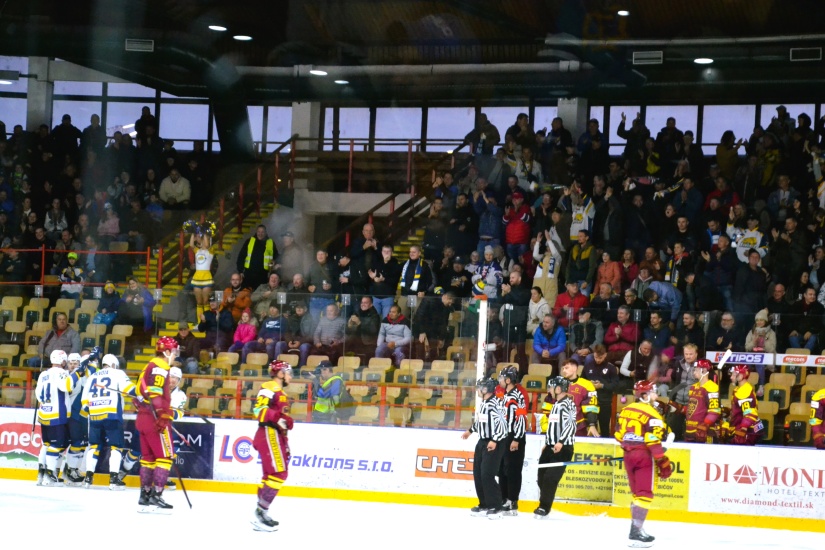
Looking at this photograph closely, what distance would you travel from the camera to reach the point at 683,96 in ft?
66.8

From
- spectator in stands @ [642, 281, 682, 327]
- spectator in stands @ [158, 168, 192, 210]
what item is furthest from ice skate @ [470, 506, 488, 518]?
spectator in stands @ [158, 168, 192, 210]

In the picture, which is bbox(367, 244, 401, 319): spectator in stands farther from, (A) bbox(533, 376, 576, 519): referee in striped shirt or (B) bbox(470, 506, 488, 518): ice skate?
(B) bbox(470, 506, 488, 518): ice skate

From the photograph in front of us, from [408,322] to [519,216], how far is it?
3.83 meters

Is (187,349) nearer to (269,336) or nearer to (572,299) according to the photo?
(269,336)

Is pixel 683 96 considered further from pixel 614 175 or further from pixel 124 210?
pixel 124 210

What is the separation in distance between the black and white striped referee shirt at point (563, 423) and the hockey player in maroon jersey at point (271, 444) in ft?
10.0

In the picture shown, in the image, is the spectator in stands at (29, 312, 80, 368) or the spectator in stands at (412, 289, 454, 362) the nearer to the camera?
the spectator in stands at (412, 289, 454, 362)

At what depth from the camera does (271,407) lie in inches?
410

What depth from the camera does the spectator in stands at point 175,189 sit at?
21.0m

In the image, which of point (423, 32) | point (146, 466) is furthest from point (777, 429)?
point (423, 32)

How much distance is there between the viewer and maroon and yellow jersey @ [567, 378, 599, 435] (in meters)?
12.5

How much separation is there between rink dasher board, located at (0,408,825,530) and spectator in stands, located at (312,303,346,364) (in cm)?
85

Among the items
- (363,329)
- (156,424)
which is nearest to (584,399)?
(363,329)

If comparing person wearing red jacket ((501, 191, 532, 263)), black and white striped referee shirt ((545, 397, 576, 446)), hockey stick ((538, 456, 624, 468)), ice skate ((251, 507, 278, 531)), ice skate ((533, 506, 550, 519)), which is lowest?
ice skate ((533, 506, 550, 519))
